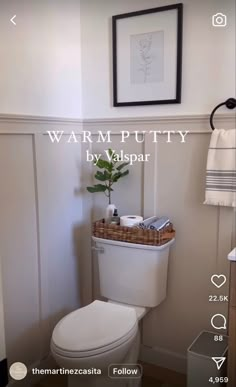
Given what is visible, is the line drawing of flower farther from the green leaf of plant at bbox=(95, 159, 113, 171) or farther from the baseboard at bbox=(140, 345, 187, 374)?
the baseboard at bbox=(140, 345, 187, 374)

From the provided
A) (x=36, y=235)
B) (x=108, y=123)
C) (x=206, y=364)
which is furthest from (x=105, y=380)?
(x=108, y=123)

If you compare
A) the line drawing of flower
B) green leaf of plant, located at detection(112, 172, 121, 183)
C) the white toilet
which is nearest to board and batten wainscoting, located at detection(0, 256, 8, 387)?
the white toilet

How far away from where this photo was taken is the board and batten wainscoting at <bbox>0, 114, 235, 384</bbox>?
1647 millimetres

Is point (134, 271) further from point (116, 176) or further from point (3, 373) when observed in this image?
point (3, 373)

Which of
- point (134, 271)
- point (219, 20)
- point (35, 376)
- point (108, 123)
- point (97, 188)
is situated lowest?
point (35, 376)

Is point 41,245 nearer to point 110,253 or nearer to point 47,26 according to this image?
point 110,253

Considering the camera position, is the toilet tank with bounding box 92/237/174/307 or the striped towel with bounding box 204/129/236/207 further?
the toilet tank with bounding box 92/237/174/307

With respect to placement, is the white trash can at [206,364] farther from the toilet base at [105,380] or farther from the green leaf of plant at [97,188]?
the green leaf of plant at [97,188]

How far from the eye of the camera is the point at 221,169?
154cm

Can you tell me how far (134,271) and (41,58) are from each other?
1088 millimetres

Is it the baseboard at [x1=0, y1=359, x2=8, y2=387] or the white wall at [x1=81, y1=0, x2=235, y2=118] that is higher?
the white wall at [x1=81, y1=0, x2=235, y2=118]

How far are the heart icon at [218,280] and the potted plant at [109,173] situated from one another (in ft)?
1.92

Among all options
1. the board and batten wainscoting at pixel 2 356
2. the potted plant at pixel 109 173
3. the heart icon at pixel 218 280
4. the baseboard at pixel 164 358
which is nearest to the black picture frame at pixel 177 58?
the potted plant at pixel 109 173

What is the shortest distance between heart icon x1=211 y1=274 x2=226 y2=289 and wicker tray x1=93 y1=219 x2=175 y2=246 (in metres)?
0.27
